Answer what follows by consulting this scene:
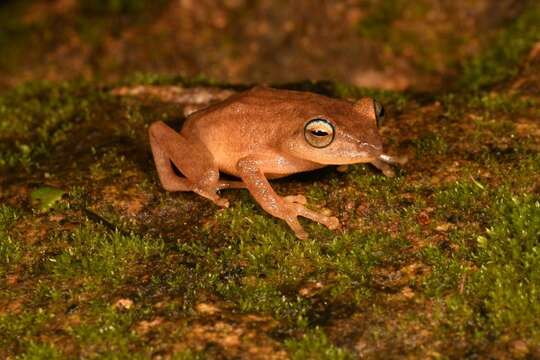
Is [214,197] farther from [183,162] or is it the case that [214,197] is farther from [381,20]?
[381,20]

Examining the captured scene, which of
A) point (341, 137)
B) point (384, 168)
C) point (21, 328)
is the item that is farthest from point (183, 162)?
point (21, 328)

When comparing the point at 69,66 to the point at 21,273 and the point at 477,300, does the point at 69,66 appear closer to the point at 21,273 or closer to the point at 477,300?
the point at 21,273

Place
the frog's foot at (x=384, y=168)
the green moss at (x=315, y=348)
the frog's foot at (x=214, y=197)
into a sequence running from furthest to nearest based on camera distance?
the frog's foot at (x=384, y=168) → the frog's foot at (x=214, y=197) → the green moss at (x=315, y=348)

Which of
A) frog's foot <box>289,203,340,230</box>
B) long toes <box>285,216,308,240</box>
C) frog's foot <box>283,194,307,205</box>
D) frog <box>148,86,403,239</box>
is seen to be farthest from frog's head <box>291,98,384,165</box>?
long toes <box>285,216,308,240</box>

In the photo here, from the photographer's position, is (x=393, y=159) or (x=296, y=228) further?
(x=393, y=159)

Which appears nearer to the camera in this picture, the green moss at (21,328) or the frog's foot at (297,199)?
the green moss at (21,328)

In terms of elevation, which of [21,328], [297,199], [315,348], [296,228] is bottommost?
[21,328]

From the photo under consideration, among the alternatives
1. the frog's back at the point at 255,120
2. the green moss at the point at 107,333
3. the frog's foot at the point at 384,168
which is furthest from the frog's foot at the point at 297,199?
the green moss at the point at 107,333

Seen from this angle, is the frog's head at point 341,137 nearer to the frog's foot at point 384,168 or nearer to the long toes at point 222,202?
the frog's foot at point 384,168
